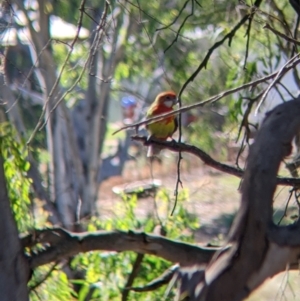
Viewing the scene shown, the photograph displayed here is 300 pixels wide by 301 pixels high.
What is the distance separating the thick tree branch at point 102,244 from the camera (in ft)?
13.7

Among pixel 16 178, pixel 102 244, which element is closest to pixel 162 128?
pixel 16 178

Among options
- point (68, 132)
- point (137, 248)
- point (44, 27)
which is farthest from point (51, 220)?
point (137, 248)

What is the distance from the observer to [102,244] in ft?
13.7

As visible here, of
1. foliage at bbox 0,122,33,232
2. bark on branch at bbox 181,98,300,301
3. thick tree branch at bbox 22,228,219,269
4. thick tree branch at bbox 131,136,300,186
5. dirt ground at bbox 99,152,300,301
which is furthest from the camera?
dirt ground at bbox 99,152,300,301

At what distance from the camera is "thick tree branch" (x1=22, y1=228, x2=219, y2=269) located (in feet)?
13.7

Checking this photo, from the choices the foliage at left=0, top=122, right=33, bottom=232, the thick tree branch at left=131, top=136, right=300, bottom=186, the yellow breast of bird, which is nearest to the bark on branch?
the thick tree branch at left=131, top=136, right=300, bottom=186

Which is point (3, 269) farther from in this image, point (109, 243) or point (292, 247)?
point (292, 247)

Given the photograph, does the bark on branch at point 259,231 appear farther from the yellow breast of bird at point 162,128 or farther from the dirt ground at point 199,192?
the dirt ground at point 199,192

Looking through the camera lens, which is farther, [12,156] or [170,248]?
[12,156]

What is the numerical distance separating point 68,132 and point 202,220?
6433 millimetres

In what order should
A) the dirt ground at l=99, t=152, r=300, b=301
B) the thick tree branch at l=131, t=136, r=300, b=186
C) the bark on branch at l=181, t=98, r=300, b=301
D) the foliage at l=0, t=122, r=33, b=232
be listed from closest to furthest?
the bark on branch at l=181, t=98, r=300, b=301
the thick tree branch at l=131, t=136, r=300, b=186
the foliage at l=0, t=122, r=33, b=232
the dirt ground at l=99, t=152, r=300, b=301

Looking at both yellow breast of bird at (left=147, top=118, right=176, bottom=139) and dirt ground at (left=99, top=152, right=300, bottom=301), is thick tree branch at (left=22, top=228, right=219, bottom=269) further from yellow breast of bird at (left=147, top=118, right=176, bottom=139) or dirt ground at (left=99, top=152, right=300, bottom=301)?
dirt ground at (left=99, top=152, right=300, bottom=301)

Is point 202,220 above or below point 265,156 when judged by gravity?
above

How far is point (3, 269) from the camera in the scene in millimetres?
4020
